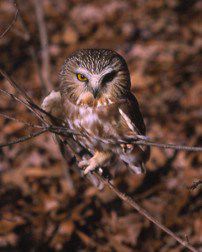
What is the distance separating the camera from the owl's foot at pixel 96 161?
3.75 metres

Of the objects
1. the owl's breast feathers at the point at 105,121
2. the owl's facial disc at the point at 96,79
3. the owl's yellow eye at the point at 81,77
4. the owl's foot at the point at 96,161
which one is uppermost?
the owl's yellow eye at the point at 81,77

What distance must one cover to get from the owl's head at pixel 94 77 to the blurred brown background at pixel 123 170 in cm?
74

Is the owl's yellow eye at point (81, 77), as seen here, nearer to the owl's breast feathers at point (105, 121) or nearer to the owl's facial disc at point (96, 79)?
the owl's facial disc at point (96, 79)

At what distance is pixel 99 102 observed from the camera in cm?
373

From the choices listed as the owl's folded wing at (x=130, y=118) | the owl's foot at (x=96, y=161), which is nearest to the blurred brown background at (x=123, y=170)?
the owl's folded wing at (x=130, y=118)

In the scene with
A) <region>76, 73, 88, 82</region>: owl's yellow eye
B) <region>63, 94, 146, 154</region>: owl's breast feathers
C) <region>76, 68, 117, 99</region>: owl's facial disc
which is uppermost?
<region>76, 73, 88, 82</region>: owl's yellow eye

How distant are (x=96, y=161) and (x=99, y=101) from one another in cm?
48

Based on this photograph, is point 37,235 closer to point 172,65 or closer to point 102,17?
point 172,65

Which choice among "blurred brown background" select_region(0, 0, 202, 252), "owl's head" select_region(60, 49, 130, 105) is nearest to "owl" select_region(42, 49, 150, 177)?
"owl's head" select_region(60, 49, 130, 105)

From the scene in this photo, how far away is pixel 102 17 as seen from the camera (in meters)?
8.49

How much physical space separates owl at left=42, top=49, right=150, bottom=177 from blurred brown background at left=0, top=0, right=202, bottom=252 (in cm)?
73

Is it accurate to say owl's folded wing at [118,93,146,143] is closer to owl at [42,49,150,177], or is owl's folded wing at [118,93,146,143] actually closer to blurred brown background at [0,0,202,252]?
owl at [42,49,150,177]

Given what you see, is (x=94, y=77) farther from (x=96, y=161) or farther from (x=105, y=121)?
(x=96, y=161)

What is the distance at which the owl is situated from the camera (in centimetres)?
362
